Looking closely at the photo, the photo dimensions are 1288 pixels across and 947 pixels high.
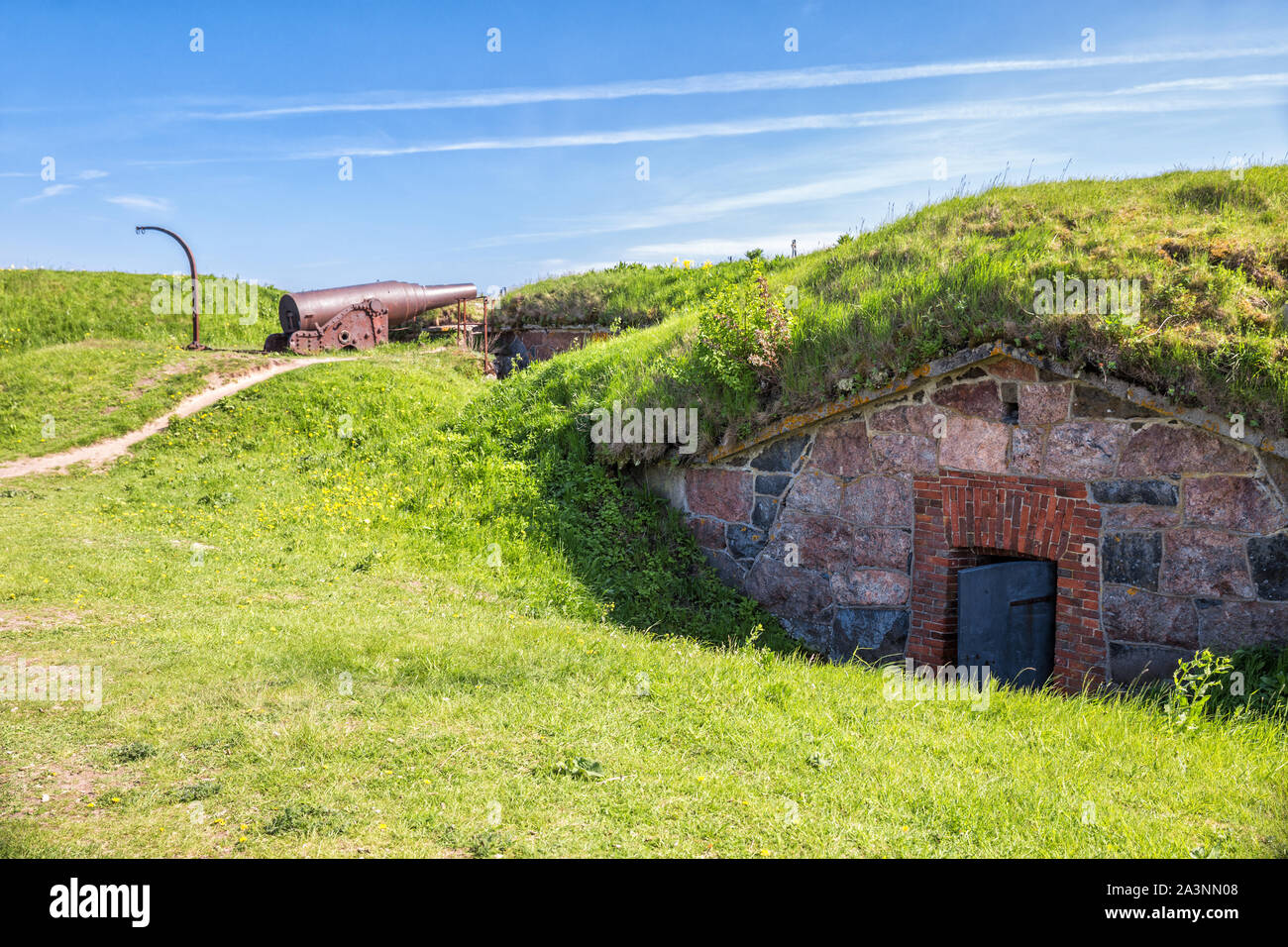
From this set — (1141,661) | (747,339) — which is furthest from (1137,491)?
(747,339)

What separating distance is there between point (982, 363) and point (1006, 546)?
174 cm

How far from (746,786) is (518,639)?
3.02 meters

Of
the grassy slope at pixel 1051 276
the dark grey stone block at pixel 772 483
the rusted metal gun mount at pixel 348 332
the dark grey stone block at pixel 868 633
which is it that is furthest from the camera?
the rusted metal gun mount at pixel 348 332

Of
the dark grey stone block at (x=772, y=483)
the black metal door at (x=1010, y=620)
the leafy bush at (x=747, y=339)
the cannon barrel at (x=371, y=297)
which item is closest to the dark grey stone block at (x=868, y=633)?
the black metal door at (x=1010, y=620)

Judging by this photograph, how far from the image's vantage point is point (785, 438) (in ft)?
31.1

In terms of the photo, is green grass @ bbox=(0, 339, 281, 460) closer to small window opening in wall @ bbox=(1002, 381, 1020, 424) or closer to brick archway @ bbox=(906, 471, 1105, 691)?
brick archway @ bbox=(906, 471, 1105, 691)

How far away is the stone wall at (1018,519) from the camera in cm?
691

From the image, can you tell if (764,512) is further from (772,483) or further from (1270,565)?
(1270,565)

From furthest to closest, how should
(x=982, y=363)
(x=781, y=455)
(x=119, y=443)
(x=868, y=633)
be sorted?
(x=119, y=443) < (x=781, y=455) < (x=868, y=633) < (x=982, y=363)

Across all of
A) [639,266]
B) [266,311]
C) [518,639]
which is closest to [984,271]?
[518,639]

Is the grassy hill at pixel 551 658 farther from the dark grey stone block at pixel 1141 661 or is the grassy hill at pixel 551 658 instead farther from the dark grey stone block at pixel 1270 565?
the dark grey stone block at pixel 1270 565

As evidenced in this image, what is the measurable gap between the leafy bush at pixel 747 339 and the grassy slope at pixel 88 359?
37.1ft

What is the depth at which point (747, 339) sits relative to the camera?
A: 9750 mm
